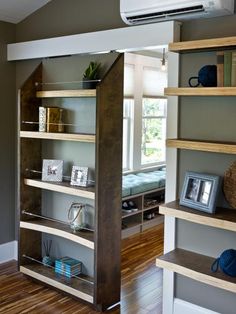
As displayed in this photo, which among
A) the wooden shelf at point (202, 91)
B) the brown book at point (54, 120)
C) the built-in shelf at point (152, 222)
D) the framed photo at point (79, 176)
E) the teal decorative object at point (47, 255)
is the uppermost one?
the wooden shelf at point (202, 91)

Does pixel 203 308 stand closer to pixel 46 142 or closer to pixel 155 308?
pixel 155 308

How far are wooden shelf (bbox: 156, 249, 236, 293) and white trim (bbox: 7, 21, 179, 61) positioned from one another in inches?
60.3

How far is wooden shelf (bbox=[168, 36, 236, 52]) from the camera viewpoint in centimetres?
242

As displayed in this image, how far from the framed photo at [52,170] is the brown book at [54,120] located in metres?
0.30

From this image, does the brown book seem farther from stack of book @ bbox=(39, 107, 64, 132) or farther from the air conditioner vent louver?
the air conditioner vent louver

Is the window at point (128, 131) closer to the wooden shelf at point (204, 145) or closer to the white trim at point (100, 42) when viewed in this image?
the white trim at point (100, 42)

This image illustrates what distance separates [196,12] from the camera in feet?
8.68

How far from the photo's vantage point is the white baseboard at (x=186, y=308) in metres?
2.92

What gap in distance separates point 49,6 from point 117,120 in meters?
1.38

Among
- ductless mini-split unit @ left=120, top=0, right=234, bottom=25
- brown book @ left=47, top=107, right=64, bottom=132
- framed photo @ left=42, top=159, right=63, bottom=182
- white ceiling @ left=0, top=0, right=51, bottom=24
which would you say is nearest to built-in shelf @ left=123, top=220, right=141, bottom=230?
framed photo @ left=42, top=159, right=63, bottom=182

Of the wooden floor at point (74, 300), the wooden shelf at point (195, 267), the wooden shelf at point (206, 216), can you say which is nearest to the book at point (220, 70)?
the wooden shelf at point (206, 216)

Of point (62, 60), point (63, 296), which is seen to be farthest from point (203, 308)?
point (62, 60)

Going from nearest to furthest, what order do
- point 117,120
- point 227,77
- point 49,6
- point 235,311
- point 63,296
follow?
point 227,77
point 235,311
point 117,120
point 63,296
point 49,6

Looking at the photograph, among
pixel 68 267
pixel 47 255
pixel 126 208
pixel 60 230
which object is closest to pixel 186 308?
pixel 68 267
